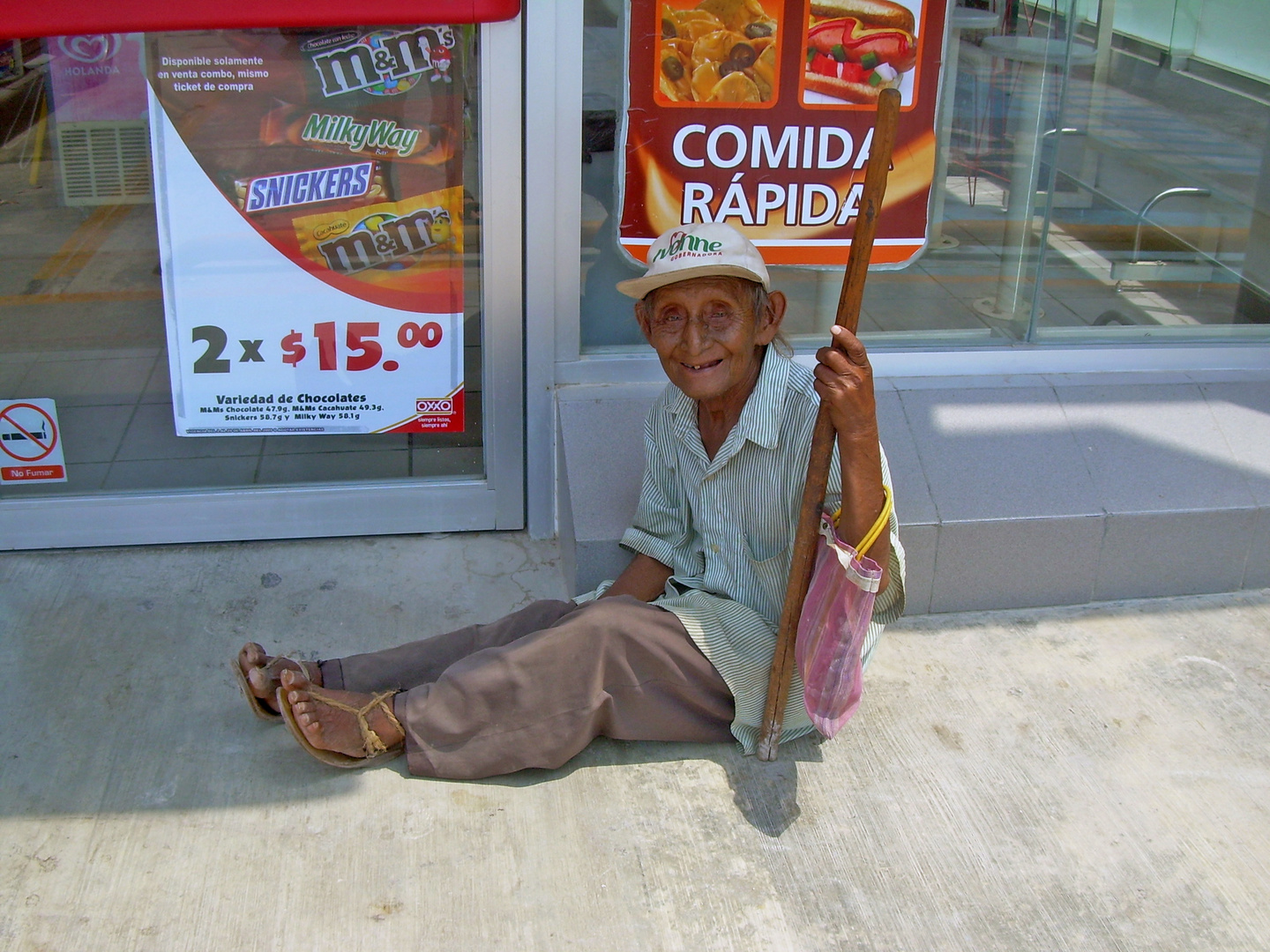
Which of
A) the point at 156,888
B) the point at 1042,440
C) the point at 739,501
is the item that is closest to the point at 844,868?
the point at 739,501

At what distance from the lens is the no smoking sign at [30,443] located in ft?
11.0

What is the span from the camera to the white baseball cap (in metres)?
2.43

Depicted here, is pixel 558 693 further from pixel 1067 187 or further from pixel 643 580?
pixel 1067 187

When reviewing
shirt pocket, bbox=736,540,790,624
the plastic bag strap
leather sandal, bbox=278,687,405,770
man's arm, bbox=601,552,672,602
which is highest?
the plastic bag strap

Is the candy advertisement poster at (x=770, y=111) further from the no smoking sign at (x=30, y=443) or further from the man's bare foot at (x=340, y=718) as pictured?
the no smoking sign at (x=30, y=443)

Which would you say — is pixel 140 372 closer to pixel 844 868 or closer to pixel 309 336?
pixel 309 336

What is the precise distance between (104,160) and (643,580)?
5.74 ft

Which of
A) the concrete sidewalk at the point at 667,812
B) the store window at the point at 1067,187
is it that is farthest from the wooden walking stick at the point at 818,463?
the store window at the point at 1067,187

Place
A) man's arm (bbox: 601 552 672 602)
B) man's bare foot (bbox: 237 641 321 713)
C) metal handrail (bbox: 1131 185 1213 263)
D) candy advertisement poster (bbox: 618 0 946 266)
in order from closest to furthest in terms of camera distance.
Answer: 1. man's bare foot (bbox: 237 641 321 713)
2. man's arm (bbox: 601 552 672 602)
3. candy advertisement poster (bbox: 618 0 946 266)
4. metal handrail (bbox: 1131 185 1213 263)

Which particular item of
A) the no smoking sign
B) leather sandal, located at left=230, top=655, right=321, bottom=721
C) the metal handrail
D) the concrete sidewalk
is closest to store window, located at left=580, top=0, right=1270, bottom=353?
the metal handrail

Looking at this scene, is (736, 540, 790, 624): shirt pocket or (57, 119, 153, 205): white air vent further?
(57, 119, 153, 205): white air vent

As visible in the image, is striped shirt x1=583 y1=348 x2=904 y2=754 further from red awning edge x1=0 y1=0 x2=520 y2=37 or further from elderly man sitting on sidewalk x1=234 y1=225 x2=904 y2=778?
red awning edge x1=0 y1=0 x2=520 y2=37

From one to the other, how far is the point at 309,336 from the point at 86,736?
4.01 feet

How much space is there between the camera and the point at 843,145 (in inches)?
132
